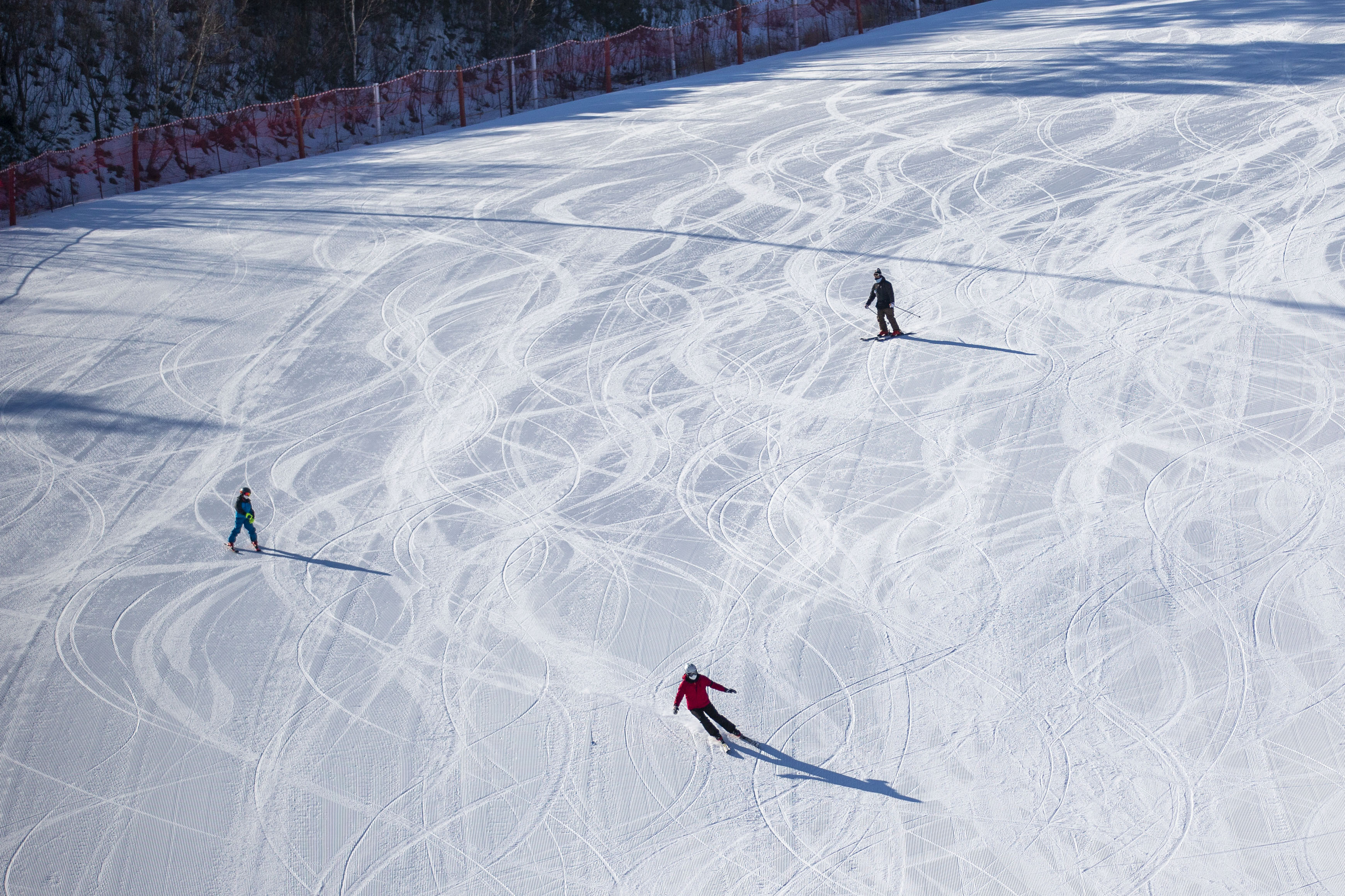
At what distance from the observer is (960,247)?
17.2m

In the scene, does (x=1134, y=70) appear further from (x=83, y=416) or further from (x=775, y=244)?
(x=83, y=416)

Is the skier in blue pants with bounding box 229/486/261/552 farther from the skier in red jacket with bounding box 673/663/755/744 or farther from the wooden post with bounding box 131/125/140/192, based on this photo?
the wooden post with bounding box 131/125/140/192

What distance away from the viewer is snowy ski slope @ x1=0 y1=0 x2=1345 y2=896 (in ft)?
25.9

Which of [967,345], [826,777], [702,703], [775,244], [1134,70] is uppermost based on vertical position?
[1134,70]

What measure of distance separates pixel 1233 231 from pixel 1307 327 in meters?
3.21

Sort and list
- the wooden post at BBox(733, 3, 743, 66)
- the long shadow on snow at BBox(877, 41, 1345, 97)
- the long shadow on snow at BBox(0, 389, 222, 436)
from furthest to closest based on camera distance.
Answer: the wooden post at BBox(733, 3, 743, 66) < the long shadow on snow at BBox(877, 41, 1345, 97) < the long shadow on snow at BBox(0, 389, 222, 436)

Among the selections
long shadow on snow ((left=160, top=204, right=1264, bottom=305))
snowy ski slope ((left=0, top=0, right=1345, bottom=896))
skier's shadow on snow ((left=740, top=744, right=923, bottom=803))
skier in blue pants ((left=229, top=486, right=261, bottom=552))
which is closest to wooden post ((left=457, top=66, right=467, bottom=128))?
snowy ski slope ((left=0, top=0, right=1345, bottom=896))

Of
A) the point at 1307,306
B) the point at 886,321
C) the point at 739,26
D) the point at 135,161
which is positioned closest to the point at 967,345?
the point at 886,321

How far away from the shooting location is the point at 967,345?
Result: 47.6 feet

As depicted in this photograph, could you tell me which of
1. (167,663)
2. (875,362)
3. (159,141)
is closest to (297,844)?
(167,663)

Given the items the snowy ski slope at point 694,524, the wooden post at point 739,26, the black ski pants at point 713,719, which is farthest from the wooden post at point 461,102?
the black ski pants at point 713,719

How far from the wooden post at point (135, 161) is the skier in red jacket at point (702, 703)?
17443 mm

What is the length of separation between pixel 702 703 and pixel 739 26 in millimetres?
23002

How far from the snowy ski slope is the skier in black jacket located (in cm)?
50
